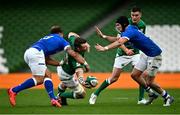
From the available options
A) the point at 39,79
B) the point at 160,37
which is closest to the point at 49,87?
the point at 39,79

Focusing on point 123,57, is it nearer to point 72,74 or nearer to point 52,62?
point 72,74

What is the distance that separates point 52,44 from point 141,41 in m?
1.79

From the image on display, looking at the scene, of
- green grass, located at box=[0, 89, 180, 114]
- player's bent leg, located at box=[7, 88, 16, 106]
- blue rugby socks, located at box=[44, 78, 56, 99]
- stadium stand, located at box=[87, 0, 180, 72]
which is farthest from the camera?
stadium stand, located at box=[87, 0, 180, 72]

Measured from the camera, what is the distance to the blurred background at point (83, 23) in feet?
79.9

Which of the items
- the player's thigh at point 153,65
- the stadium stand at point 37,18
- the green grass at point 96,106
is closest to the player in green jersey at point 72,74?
the green grass at point 96,106

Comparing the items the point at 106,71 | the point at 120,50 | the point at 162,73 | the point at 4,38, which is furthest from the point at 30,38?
the point at 120,50

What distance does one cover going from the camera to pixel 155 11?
25.6 m

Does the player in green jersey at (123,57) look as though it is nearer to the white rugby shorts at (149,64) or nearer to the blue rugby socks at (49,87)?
the white rugby shorts at (149,64)

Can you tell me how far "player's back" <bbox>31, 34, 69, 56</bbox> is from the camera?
46.1 feet

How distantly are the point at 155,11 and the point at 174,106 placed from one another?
11.9m

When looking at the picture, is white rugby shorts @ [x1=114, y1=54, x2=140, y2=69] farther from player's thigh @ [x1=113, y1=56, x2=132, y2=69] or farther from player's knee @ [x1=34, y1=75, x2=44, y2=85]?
player's knee @ [x1=34, y1=75, x2=44, y2=85]

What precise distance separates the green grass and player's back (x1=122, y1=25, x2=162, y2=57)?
109cm

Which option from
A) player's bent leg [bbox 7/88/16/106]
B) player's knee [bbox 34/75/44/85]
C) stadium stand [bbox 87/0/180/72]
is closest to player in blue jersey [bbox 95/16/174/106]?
player's knee [bbox 34/75/44/85]

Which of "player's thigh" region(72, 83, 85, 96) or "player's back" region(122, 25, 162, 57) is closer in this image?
"player's back" region(122, 25, 162, 57)
